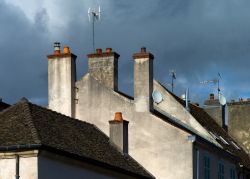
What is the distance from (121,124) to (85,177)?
607 centimetres

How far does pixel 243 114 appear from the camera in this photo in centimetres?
5812

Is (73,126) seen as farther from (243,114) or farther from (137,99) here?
(243,114)

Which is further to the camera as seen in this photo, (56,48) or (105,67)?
(105,67)

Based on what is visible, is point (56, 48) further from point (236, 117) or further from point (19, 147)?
point (236, 117)

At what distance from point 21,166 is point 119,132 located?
914 centimetres

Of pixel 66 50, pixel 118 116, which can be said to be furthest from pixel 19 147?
pixel 66 50

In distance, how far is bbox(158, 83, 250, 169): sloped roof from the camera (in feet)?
160

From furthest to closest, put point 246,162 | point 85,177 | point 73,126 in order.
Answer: point 246,162 < point 73,126 < point 85,177

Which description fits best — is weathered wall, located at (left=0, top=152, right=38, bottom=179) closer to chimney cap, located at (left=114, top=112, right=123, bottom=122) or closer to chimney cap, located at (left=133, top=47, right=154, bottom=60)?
A: chimney cap, located at (left=114, top=112, right=123, bottom=122)

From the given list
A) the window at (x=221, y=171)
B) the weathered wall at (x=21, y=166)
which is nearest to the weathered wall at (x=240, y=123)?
the window at (x=221, y=171)

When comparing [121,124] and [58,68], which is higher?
[58,68]


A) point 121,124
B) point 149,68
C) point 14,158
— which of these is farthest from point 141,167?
point 14,158

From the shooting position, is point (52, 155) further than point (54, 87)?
No

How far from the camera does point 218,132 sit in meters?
52.5
